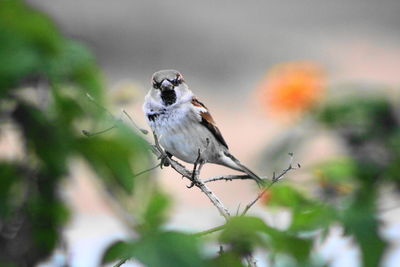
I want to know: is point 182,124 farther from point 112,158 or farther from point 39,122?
point 39,122

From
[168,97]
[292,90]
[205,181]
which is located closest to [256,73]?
[292,90]

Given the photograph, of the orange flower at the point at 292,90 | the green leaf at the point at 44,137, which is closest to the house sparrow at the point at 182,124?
the green leaf at the point at 44,137

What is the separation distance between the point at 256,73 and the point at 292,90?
25.8ft

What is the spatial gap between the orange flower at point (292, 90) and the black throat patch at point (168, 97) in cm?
164

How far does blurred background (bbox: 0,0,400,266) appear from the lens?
3.36 metres

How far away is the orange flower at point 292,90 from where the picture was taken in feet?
11.1

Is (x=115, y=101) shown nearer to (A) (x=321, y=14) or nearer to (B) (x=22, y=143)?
(B) (x=22, y=143)

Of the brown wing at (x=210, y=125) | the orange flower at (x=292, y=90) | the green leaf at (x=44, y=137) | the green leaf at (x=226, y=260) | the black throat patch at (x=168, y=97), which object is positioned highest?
the black throat patch at (x=168, y=97)

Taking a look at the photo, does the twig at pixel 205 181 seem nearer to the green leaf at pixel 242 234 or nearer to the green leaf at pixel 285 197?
A: the green leaf at pixel 242 234

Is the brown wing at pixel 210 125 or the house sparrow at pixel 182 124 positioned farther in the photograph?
the brown wing at pixel 210 125

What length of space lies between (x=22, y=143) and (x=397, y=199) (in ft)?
3.52

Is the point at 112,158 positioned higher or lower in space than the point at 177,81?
lower

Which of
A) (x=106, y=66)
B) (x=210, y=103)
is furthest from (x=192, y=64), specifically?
(x=210, y=103)

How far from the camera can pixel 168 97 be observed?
5.63 feet
